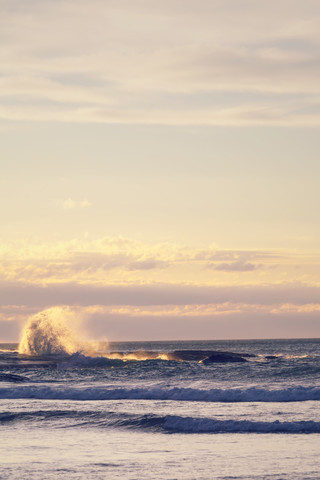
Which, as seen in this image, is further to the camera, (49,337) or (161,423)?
(49,337)

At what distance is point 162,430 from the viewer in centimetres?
2203

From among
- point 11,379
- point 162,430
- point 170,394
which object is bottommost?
point 162,430

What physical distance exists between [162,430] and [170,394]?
886 centimetres

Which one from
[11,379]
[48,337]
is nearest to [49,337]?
[48,337]

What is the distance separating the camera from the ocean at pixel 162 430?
15828 millimetres

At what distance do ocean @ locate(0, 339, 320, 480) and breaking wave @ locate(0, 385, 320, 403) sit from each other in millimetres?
52

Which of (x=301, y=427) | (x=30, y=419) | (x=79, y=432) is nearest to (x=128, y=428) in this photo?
(x=79, y=432)

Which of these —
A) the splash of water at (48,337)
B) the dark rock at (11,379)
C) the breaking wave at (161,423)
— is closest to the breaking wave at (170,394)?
the breaking wave at (161,423)

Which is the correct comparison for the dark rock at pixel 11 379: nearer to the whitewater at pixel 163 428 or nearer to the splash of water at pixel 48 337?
the whitewater at pixel 163 428

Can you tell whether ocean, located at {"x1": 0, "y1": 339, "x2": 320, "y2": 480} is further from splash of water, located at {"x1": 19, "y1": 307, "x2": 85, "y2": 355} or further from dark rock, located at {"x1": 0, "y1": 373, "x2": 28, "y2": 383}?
splash of water, located at {"x1": 19, "y1": 307, "x2": 85, "y2": 355}

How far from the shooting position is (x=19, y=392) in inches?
1298

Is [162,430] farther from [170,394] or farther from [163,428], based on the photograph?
[170,394]

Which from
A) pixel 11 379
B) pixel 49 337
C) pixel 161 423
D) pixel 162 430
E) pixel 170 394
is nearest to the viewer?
pixel 162 430

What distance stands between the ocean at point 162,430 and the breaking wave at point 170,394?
52mm
